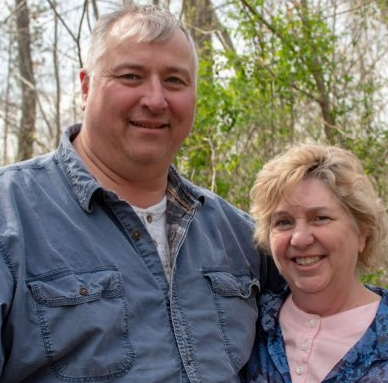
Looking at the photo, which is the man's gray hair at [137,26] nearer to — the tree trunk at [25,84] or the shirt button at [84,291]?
the shirt button at [84,291]

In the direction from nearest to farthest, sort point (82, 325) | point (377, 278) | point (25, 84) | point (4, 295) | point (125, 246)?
point (4, 295) < point (82, 325) < point (125, 246) < point (377, 278) < point (25, 84)

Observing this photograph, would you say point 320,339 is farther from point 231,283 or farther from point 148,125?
point 148,125

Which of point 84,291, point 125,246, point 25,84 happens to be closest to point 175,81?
point 125,246

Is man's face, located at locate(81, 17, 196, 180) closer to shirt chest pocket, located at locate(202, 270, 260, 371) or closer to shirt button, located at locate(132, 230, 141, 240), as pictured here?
shirt button, located at locate(132, 230, 141, 240)

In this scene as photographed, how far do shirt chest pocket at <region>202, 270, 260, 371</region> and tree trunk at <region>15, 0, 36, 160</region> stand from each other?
7.84m

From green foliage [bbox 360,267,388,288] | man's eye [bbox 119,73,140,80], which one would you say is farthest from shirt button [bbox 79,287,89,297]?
green foliage [bbox 360,267,388,288]

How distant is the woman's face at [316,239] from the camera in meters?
2.92

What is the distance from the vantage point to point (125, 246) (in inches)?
107

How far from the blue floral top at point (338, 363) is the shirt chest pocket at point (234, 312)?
0.07 meters

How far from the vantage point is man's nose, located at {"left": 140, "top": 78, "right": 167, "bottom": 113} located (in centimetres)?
289

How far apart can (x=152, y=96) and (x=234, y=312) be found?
95 centimetres

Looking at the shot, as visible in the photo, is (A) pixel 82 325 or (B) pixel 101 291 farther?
(B) pixel 101 291

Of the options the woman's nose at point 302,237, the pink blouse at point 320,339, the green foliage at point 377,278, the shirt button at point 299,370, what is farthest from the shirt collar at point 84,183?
the green foliage at point 377,278

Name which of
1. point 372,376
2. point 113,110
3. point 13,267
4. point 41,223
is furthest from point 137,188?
point 372,376
